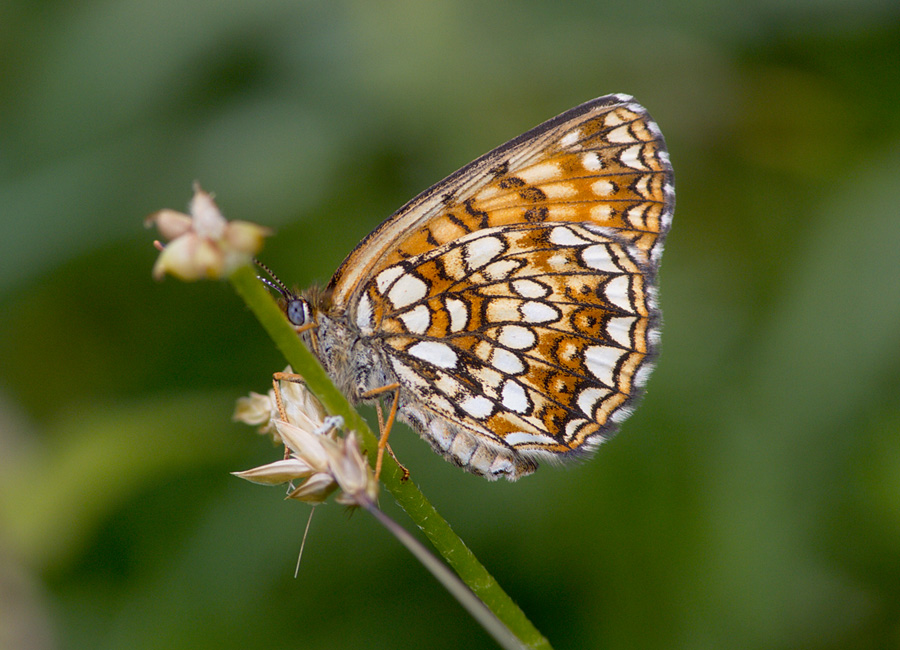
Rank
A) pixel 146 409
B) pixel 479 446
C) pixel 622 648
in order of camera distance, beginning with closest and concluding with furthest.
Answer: pixel 479 446, pixel 622 648, pixel 146 409

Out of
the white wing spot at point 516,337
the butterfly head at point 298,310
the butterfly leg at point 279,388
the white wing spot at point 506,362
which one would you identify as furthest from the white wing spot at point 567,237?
the butterfly leg at point 279,388

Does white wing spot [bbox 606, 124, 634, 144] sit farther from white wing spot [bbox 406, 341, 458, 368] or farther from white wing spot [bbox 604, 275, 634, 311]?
white wing spot [bbox 406, 341, 458, 368]

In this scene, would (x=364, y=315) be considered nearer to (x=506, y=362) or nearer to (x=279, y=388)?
(x=506, y=362)

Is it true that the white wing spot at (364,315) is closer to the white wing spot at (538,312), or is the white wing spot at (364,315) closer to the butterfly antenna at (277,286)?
the butterfly antenna at (277,286)

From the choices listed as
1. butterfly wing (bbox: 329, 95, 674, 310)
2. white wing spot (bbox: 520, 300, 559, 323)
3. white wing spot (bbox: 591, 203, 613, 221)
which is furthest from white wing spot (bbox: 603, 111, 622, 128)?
white wing spot (bbox: 520, 300, 559, 323)

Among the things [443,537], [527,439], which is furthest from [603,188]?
[443,537]

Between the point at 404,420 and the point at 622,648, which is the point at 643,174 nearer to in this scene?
the point at 404,420

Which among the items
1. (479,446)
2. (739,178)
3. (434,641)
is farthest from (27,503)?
(739,178)
